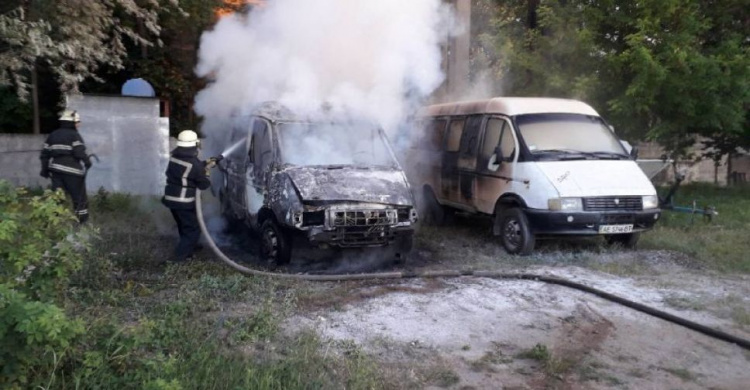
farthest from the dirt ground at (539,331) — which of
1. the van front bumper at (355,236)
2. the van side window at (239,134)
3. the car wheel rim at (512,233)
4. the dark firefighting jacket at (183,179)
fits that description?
the van side window at (239,134)

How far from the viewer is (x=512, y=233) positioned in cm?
896

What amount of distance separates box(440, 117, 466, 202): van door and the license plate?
8.36 ft

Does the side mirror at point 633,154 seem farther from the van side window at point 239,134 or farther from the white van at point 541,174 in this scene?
the van side window at point 239,134

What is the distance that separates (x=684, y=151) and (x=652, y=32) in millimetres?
3875

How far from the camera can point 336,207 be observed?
23.8 feet

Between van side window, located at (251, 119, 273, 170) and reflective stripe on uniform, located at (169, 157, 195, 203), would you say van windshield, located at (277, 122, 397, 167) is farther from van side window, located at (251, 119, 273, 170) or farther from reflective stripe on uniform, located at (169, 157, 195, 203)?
reflective stripe on uniform, located at (169, 157, 195, 203)

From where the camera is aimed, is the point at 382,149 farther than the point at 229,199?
No

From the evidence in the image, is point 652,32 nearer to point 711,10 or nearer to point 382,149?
point 711,10

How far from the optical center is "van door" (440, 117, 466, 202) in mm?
10555

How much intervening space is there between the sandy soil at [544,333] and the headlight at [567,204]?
1.13m

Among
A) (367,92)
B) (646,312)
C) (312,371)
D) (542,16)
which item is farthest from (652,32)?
(312,371)

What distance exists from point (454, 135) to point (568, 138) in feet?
6.77

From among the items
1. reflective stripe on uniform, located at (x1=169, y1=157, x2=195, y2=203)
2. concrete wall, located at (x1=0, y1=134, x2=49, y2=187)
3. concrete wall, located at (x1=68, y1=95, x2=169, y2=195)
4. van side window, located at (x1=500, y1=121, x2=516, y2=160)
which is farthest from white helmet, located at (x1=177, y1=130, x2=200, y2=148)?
concrete wall, located at (x1=0, y1=134, x2=49, y2=187)

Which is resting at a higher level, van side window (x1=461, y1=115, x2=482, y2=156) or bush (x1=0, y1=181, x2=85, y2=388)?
van side window (x1=461, y1=115, x2=482, y2=156)
